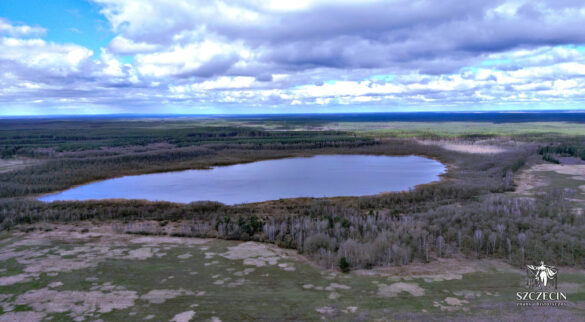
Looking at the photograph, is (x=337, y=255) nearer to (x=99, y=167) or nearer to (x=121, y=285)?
(x=121, y=285)

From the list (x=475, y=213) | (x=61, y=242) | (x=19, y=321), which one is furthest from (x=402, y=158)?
(x=19, y=321)

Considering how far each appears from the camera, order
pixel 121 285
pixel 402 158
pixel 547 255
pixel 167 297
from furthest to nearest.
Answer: pixel 402 158
pixel 547 255
pixel 121 285
pixel 167 297

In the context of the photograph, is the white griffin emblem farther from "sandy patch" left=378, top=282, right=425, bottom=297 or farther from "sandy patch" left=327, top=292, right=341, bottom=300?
"sandy patch" left=327, top=292, right=341, bottom=300

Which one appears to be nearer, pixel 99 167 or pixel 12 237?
pixel 12 237

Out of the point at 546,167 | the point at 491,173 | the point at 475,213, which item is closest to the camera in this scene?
the point at 475,213

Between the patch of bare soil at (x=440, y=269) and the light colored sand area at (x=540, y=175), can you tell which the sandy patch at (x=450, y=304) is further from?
the light colored sand area at (x=540, y=175)

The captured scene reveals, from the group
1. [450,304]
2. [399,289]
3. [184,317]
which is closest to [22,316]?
[184,317]

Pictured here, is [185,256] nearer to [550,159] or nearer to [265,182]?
[265,182]
